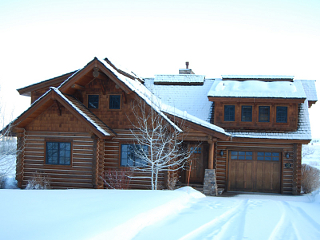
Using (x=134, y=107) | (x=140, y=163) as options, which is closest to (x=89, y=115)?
(x=134, y=107)

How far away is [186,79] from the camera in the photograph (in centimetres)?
2202

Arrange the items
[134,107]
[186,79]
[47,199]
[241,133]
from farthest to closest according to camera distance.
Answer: [186,79], [241,133], [134,107], [47,199]

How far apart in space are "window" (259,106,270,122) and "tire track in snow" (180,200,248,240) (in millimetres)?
10830

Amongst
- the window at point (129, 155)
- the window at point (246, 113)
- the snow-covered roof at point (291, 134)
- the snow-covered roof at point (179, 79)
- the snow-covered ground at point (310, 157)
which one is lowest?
the snow-covered ground at point (310, 157)

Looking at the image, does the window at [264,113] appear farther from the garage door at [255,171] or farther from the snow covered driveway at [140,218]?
the snow covered driveway at [140,218]

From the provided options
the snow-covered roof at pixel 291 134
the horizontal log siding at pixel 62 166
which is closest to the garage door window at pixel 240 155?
the snow-covered roof at pixel 291 134

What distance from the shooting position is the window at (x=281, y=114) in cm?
1825

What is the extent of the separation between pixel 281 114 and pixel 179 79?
700 cm

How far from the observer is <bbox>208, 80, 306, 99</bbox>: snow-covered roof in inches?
715

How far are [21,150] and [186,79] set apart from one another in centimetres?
1121

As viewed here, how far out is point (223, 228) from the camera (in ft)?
22.2

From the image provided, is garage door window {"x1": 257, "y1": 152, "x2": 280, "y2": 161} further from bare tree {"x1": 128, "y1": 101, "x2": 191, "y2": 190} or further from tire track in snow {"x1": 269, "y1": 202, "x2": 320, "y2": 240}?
tire track in snow {"x1": 269, "y1": 202, "x2": 320, "y2": 240}

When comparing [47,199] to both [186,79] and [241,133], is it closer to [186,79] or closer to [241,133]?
[241,133]

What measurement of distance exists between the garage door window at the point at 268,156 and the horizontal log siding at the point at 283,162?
35 cm
